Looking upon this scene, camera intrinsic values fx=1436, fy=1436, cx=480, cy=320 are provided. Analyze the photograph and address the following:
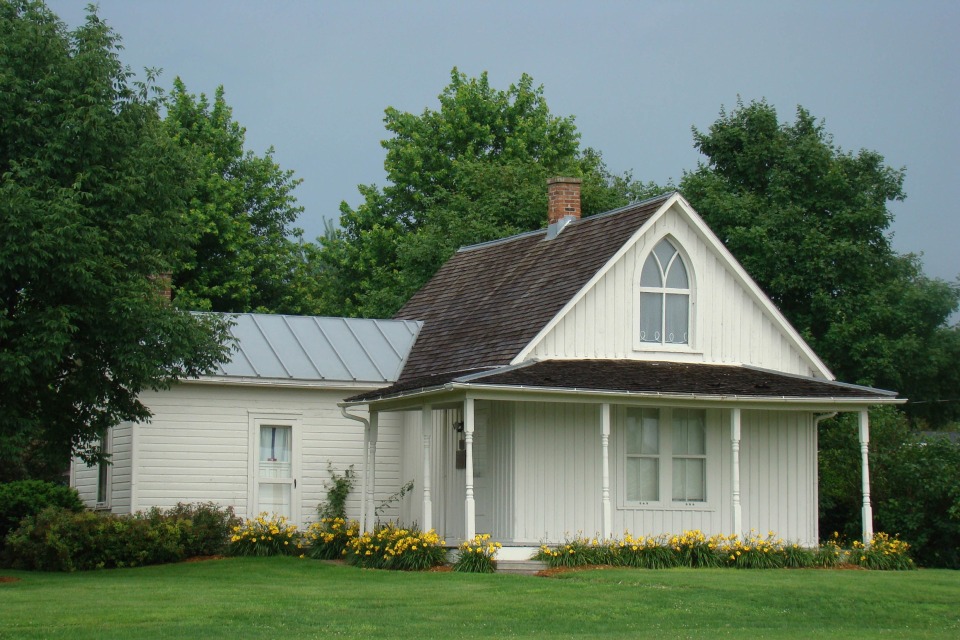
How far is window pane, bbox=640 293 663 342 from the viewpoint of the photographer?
2502cm

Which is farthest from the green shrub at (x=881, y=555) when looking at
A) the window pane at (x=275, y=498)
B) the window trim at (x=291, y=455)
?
the window pane at (x=275, y=498)

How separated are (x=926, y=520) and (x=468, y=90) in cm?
2700

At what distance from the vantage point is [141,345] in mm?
20500

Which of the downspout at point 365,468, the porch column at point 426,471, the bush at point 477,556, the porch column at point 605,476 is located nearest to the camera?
the bush at point 477,556

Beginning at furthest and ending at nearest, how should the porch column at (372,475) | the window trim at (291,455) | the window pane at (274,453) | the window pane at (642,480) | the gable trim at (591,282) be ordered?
the window pane at (274,453), the window trim at (291,455), the porch column at (372,475), the window pane at (642,480), the gable trim at (591,282)

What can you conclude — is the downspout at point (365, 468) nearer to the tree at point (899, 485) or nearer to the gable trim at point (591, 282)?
the gable trim at point (591, 282)

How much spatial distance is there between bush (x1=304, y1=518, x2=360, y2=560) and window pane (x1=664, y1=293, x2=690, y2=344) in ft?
21.3

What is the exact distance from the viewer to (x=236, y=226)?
149ft

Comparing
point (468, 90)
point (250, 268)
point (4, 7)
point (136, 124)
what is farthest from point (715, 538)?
point (468, 90)

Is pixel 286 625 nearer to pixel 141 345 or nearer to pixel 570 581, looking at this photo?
pixel 570 581

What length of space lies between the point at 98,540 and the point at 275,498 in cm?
367

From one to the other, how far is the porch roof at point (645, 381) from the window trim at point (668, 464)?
73 centimetres

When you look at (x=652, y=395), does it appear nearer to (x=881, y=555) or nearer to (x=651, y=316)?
(x=651, y=316)

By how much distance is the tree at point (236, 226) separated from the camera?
45031mm
